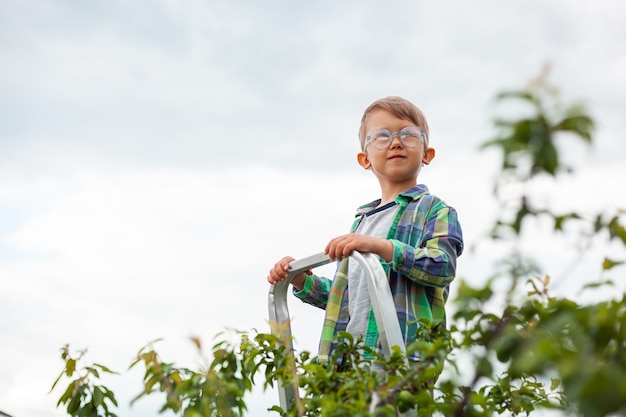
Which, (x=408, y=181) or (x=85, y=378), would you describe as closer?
(x=85, y=378)

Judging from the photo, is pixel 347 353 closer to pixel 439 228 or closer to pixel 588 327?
pixel 439 228

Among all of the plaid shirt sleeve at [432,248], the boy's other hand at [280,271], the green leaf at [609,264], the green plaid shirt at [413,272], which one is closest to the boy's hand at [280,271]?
the boy's other hand at [280,271]

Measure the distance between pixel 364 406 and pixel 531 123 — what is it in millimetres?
692

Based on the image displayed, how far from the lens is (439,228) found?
2.51 m

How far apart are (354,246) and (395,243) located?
0.18 m

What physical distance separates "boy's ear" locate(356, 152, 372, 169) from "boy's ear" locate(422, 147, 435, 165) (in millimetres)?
219

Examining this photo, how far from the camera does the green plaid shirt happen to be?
234 cm

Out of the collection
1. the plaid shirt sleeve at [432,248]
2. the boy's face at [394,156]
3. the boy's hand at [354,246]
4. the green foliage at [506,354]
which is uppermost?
the boy's face at [394,156]

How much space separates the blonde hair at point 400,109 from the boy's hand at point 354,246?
2.43ft

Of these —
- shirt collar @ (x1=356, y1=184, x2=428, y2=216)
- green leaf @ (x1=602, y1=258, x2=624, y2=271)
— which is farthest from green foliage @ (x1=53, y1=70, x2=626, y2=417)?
shirt collar @ (x1=356, y1=184, x2=428, y2=216)

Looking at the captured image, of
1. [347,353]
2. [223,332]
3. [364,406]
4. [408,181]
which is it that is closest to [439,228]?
[408,181]

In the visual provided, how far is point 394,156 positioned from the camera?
279 cm

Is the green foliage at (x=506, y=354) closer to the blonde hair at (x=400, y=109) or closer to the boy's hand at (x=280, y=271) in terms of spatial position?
the boy's hand at (x=280, y=271)

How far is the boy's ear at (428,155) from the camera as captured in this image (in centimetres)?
296
